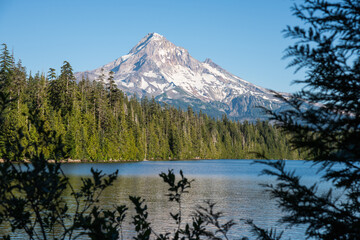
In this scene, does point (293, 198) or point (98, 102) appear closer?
point (293, 198)

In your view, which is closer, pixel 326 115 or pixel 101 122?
pixel 326 115

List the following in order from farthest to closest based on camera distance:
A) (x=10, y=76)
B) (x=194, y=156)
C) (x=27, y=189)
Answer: (x=194, y=156) < (x=10, y=76) < (x=27, y=189)

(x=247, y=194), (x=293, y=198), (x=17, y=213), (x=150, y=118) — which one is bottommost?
(x=247, y=194)

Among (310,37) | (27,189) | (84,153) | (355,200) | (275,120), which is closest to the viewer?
(310,37)

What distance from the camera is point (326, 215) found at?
10.3ft

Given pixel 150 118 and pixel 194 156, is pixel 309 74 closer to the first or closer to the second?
pixel 150 118

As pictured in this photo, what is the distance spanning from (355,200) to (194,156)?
129m

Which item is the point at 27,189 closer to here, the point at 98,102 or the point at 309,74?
the point at 309,74

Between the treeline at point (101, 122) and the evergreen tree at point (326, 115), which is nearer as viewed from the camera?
the evergreen tree at point (326, 115)

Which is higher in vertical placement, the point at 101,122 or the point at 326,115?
the point at 101,122

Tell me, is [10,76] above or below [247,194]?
above

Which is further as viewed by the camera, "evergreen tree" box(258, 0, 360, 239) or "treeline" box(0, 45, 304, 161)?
"treeline" box(0, 45, 304, 161)

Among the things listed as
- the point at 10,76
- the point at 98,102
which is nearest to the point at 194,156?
the point at 98,102

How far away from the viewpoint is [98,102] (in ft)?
291
